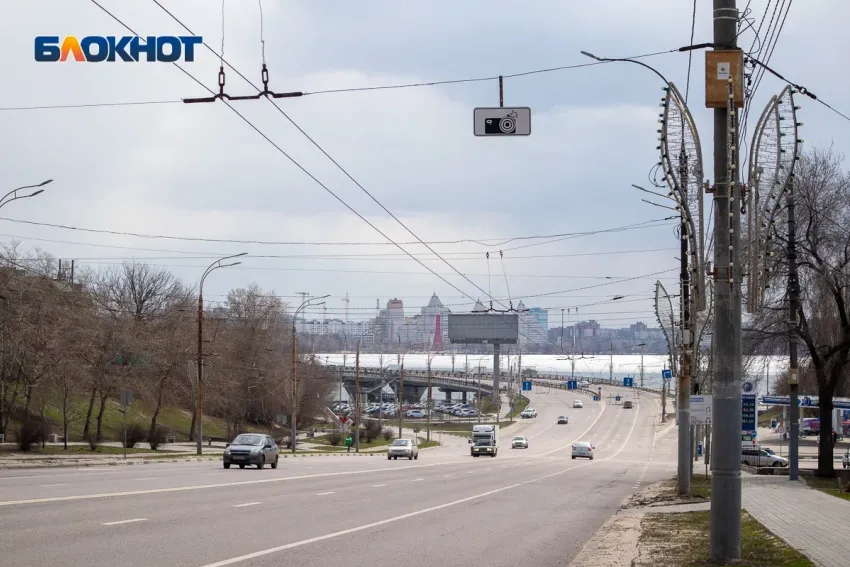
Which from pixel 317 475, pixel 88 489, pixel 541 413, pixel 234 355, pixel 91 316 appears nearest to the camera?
pixel 88 489

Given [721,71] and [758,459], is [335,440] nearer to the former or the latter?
[758,459]

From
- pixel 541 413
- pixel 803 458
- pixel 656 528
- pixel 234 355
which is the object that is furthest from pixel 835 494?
pixel 541 413

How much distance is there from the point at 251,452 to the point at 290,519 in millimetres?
20843

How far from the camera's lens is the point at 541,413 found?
468 ft

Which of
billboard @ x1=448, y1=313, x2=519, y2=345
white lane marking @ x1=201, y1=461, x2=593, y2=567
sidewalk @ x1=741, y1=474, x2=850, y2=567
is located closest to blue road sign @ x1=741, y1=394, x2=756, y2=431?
sidewalk @ x1=741, y1=474, x2=850, y2=567

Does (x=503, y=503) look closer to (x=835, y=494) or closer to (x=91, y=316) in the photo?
(x=835, y=494)

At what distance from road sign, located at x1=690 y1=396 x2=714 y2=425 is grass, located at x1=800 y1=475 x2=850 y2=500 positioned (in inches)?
151

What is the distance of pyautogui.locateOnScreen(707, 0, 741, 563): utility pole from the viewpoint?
12148 mm

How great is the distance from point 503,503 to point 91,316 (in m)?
40.0

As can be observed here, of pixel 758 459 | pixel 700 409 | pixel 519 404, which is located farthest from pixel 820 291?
pixel 519 404

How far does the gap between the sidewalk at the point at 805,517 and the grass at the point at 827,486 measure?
1.36 ft

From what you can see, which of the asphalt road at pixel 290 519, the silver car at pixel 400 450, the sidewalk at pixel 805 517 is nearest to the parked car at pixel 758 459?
the asphalt road at pixel 290 519

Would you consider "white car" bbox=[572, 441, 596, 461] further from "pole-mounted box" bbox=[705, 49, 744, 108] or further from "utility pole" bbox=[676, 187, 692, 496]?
"pole-mounted box" bbox=[705, 49, 744, 108]

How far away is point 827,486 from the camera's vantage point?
33.6 metres
